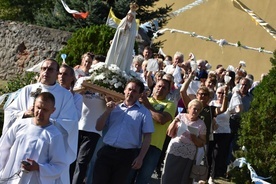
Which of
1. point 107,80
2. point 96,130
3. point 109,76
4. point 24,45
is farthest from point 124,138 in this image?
point 24,45

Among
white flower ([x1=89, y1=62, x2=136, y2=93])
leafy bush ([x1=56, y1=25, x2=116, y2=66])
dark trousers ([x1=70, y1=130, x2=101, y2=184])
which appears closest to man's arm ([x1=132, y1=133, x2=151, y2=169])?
dark trousers ([x1=70, y1=130, x2=101, y2=184])

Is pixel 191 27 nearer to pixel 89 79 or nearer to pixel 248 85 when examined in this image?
pixel 248 85

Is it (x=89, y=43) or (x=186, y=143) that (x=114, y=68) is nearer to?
Answer: (x=186, y=143)

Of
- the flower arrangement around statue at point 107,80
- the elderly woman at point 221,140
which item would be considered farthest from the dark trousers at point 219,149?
the flower arrangement around statue at point 107,80

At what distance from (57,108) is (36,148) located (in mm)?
1183

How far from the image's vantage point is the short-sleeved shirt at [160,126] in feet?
36.8

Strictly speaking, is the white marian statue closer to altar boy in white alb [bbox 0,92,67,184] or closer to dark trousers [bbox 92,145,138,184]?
dark trousers [bbox 92,145,138,184]

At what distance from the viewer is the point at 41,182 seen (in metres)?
7.85

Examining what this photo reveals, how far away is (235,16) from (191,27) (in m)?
1.71

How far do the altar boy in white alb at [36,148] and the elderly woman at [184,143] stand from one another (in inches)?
135

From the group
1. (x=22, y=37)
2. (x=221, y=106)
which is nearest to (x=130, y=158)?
(x=221, y=106)

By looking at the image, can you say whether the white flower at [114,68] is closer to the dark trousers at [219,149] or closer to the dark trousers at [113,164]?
the dark trousers at [113,164]

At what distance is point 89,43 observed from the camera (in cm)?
1731

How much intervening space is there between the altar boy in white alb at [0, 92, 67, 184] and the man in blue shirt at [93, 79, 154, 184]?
7.24ft
